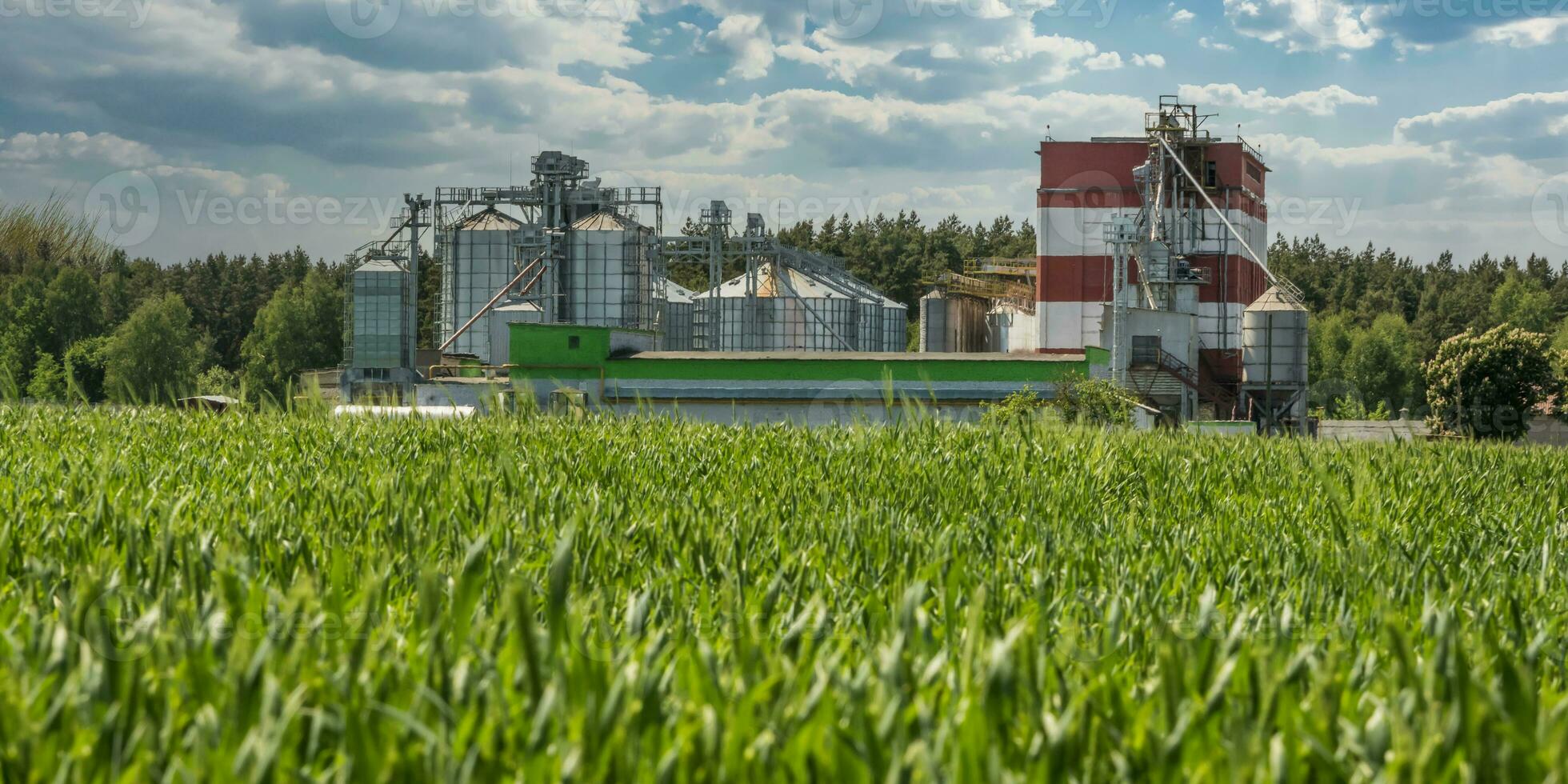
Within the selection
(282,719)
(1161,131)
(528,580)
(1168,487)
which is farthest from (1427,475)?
(1161,131)

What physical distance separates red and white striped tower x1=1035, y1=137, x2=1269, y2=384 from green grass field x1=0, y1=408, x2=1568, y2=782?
47.0 metres

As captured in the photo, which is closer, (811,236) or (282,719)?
(282,719)

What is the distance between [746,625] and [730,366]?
36.6 meters

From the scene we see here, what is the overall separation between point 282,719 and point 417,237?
53.8 m

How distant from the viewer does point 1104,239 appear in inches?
1973

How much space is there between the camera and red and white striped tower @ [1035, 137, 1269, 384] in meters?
50.1

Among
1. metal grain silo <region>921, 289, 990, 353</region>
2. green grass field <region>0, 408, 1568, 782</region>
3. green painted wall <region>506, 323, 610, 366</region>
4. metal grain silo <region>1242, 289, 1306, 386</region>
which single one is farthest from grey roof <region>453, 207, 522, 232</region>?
green grass field <region>0, 408, 1568, 782</region>

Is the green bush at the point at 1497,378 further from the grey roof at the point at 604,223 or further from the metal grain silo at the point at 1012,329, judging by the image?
the grey roof at the point at 604,223

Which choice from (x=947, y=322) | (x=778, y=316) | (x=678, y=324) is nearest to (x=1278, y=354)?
(x=947, y=322)

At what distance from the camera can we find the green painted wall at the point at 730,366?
38.1 metres

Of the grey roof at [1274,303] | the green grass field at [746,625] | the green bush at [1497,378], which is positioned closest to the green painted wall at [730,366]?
the grey roof at [1274,303]

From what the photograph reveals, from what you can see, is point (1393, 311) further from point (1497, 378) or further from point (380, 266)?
point (380, 266)

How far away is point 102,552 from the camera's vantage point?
250 cm

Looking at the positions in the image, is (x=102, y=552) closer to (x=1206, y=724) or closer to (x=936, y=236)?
(x=1206, y=724)
